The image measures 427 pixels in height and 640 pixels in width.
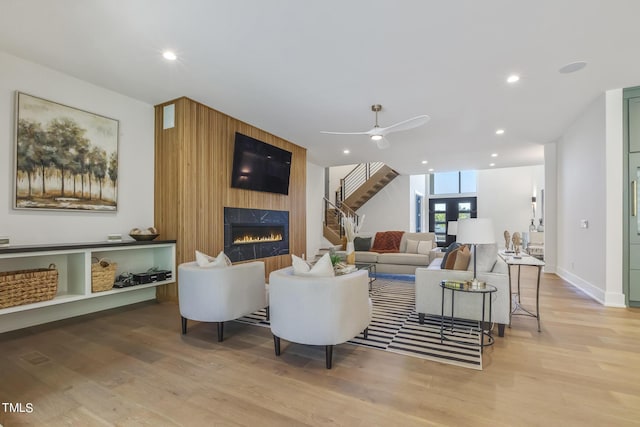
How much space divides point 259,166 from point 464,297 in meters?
4.10

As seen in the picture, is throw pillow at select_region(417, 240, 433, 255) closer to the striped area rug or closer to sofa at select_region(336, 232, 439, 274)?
sofa at select_region(336, 232, 439, 274)

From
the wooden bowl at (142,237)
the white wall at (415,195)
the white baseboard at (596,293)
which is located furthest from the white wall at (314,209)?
the white baseboard at (596,293)

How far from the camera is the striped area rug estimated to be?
2600 millimetres

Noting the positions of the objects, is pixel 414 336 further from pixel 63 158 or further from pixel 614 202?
pixel 63 158

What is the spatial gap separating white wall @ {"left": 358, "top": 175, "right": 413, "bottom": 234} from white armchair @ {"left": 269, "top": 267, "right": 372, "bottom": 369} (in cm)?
893

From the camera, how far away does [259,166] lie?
5.70 m

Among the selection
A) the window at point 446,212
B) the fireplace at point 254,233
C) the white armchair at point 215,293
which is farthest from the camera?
the window at point 446,212

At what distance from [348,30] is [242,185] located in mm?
3318

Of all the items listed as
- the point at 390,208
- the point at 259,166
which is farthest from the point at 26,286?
the point at 390,208

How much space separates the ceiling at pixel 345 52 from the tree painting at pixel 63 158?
21.4 inches

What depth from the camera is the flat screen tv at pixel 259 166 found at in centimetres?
523

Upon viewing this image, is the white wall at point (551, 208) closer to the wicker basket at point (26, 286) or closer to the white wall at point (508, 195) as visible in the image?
the white wall at point (508, 195)

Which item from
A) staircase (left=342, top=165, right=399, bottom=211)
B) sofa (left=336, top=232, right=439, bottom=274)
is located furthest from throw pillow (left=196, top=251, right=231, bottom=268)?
staircase (left=342, top=165, right=399, bottom=211)

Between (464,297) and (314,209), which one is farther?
(314,209)
